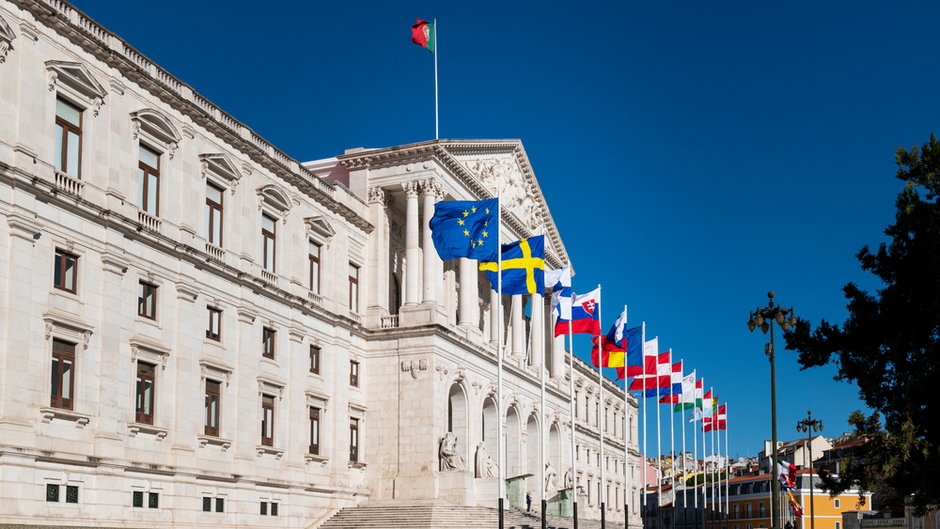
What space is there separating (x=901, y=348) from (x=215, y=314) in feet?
79.3

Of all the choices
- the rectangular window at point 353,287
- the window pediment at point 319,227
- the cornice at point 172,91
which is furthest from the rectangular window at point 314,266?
the rectangular window at point 353,287

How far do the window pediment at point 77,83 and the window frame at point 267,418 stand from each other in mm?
14200

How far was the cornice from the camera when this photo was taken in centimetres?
3341

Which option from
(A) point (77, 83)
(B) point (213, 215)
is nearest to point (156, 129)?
(A) point (77, 83)

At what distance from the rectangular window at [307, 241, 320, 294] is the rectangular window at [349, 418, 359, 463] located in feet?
21.3

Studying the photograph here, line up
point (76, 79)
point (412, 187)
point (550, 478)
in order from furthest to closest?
1. point (550, 478)
2. point (412, 187)
3. point (76, 79)

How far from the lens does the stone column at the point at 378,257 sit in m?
53.7

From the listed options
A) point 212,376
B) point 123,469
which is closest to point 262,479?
point 212,376

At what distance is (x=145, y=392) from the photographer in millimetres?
36469

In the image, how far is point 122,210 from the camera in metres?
35.6

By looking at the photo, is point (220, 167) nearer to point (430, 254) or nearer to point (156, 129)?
point (156, 129)

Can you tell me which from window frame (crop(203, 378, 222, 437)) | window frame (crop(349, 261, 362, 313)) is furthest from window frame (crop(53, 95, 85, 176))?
window frame (crop(349, 261, 362, 313))

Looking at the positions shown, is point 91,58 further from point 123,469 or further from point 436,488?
point 436,488

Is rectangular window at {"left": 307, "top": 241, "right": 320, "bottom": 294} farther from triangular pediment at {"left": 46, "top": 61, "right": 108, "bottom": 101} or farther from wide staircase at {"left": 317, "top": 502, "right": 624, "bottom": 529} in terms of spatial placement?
triangular pediment at {"left": 46, "top": 61, "right": 108, "bottom": 101}
